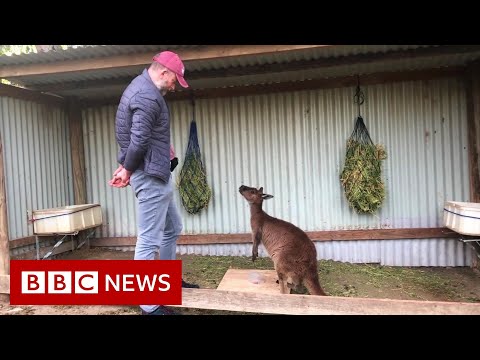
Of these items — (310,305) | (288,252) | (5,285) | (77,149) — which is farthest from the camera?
(77,149)

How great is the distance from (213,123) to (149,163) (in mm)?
3328

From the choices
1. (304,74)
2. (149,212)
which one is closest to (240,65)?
(304,74)

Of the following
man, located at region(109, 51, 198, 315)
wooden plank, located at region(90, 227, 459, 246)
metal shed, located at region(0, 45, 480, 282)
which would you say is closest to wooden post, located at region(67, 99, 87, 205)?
metal shed, located at region(0, 45, 480, 282)

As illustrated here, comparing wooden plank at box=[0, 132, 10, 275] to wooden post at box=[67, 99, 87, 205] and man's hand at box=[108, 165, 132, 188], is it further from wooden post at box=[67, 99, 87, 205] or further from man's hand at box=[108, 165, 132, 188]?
man's hand at box=[108, 165, 132, 188]

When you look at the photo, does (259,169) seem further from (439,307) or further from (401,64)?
(439,307)

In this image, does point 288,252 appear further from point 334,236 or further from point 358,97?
point 358,97

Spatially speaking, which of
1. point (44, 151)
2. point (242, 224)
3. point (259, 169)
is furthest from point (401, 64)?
point (44, 151)

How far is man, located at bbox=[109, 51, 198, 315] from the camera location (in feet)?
10.2

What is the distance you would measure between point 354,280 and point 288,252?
1.58m

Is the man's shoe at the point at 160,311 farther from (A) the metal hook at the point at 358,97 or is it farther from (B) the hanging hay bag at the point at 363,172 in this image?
(A) the metal hook at the point at 358,97

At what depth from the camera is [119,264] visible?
3.22 meters

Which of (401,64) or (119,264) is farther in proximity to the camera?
(401,64)

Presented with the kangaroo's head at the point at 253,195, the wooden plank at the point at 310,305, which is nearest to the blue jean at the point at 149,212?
the wooden plank at the point at 310,305

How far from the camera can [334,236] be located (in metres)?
6.05
